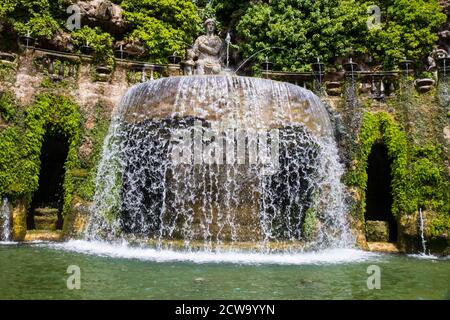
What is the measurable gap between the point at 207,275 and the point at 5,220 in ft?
21.6

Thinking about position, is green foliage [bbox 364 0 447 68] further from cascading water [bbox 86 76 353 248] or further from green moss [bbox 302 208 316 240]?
green moss [bbox 302 208 316 240]

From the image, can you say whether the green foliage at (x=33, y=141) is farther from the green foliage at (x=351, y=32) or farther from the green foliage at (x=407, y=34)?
the green foliage at (x=407, y=34)

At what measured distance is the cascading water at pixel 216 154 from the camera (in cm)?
900

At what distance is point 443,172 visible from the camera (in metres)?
10.6

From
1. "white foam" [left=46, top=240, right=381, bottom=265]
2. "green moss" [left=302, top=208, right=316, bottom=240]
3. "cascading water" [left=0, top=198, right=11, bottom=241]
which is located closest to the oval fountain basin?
"green moss" [left=302, top=208, right=316, bottom=240]

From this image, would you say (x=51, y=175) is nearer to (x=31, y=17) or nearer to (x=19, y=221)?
(x=19, y=221)

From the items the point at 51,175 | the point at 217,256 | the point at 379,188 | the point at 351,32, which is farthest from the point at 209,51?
the point at 351,32

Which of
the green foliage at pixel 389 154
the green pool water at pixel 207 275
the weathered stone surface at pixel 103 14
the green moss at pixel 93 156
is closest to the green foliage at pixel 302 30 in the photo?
the weathered stone surface at pixel 103 14

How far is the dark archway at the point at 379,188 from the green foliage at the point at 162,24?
10.1m

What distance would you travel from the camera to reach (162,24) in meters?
19.6

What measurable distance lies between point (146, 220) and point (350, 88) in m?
6.65

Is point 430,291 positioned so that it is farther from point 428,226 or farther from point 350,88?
point 350,88

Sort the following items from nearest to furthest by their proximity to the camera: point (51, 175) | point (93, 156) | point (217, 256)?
point (217, 256) → point (93, 156) → point (51, 175)

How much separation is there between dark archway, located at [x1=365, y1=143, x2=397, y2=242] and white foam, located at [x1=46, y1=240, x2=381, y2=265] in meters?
4.00
